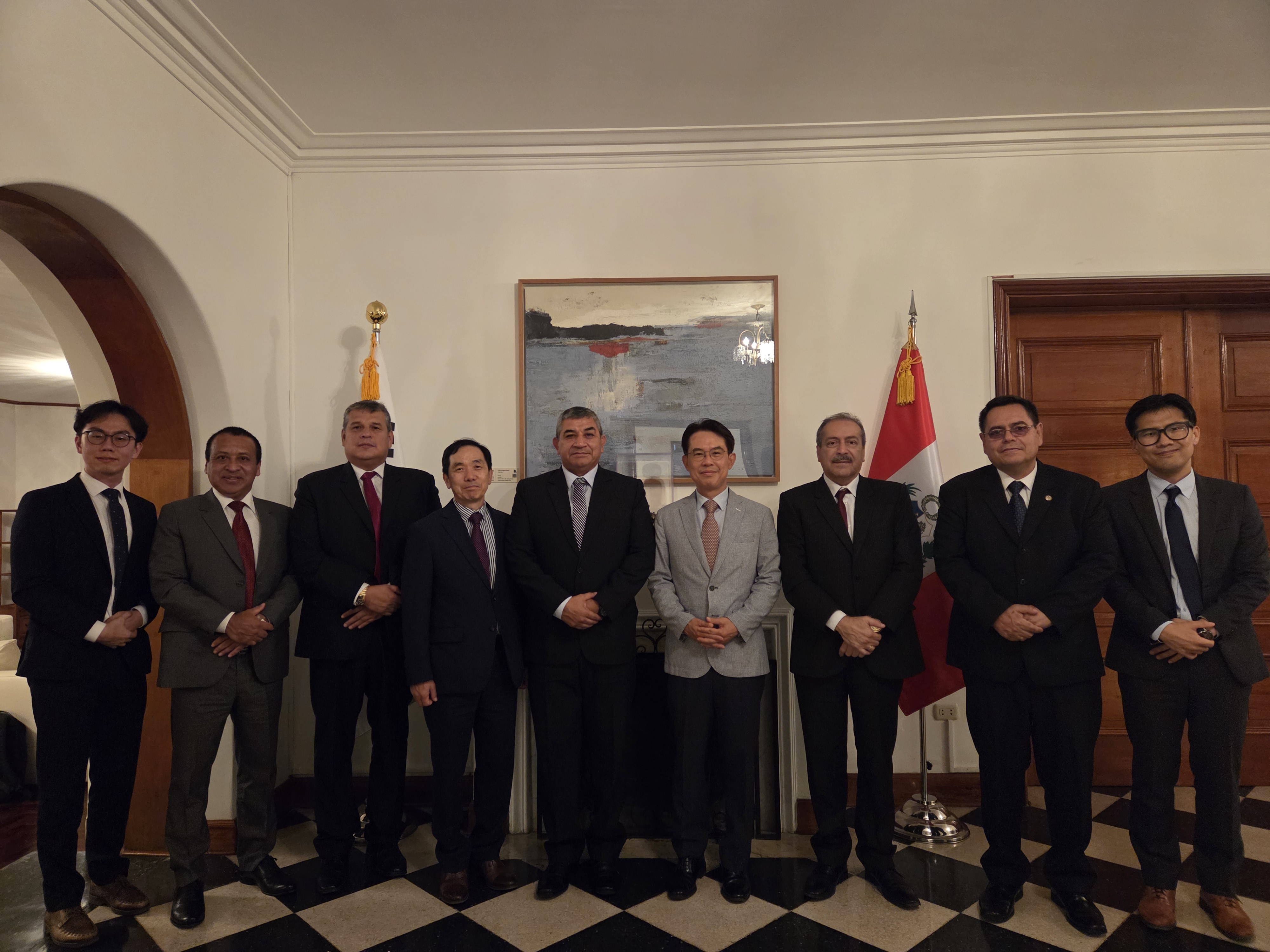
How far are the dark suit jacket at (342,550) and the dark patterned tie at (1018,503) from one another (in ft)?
7.34

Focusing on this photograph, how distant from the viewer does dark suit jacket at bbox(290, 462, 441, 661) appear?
9.17 feet

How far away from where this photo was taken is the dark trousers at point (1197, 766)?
2.40 m

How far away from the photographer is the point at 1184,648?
2.38 meters

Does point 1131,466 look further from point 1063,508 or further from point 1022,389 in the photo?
point 1063,508

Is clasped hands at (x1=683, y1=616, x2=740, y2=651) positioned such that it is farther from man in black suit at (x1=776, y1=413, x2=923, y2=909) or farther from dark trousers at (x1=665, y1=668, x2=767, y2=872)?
man in black suit at (x1=776, y1=413, x2=923, y2=909)

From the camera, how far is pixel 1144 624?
8.02 ft

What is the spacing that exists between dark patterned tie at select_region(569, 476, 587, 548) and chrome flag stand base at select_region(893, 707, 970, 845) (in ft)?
5.87

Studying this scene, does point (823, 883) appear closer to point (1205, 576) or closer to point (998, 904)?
point (998, 904)

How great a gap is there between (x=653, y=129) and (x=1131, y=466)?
118 inches

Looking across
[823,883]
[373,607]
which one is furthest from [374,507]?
[823,883]

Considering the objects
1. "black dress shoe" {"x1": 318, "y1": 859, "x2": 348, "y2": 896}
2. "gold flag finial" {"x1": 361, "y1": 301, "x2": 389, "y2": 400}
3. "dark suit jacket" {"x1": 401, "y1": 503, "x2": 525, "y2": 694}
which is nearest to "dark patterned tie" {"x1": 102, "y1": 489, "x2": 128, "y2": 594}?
"dark suit jacket" {"x1": 401, "y1": 503, "x2": 525, "y2": 694}

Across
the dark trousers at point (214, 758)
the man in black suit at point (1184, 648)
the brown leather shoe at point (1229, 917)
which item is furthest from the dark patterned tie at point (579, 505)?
the brown leather shoe at point (1229, 917)

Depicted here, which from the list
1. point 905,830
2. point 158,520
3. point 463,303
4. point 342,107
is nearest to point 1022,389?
point 905,830

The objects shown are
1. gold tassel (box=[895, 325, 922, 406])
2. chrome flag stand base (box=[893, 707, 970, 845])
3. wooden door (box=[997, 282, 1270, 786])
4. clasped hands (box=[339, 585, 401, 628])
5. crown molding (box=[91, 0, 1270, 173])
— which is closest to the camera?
clasped hands (box=[339, 585, 401, 628])
